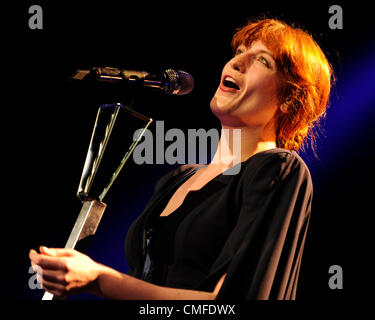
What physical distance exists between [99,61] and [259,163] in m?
1.25

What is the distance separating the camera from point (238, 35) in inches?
61.0

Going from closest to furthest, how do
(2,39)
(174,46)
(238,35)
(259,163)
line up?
(259,163) → (238,35) → (2,39) → (174,46)

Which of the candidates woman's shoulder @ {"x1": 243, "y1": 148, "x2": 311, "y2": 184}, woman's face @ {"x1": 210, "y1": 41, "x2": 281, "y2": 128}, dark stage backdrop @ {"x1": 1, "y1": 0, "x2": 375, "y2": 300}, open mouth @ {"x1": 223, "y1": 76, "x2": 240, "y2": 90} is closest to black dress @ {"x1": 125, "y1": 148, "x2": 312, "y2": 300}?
woman's shoulder @ {"x1": 243, "y1": 148, "x2": 311, "y2": 184}

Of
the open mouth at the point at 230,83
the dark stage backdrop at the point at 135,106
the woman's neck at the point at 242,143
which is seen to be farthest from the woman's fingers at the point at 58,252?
the dark stage backdrop at the point at 135,106

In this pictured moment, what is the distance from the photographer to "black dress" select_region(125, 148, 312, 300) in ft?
3.46

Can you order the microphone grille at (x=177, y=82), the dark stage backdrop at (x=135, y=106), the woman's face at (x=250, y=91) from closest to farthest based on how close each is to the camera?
the microphone grille at (x=177, y=82) < the woman's face at (x=250, y=91) < the dark stage backdrop at (x=135, y=106)

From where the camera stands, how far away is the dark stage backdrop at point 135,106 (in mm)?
2043

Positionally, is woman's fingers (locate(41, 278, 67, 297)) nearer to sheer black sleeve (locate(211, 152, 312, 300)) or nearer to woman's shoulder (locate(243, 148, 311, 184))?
sheer black sleeve (locate(211, 152, 312, 300))

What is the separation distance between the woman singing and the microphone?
0.61 ft

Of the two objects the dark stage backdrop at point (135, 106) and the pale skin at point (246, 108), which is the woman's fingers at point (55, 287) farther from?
the dark stage backdrop at point (135, 106)

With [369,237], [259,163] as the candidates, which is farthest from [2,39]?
[369,237]

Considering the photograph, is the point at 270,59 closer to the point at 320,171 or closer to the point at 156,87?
the point at 156,87

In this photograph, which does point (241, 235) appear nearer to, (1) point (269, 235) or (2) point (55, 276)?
(1) point (269, 235)

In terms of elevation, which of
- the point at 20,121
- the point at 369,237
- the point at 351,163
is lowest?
the point at 369,237
